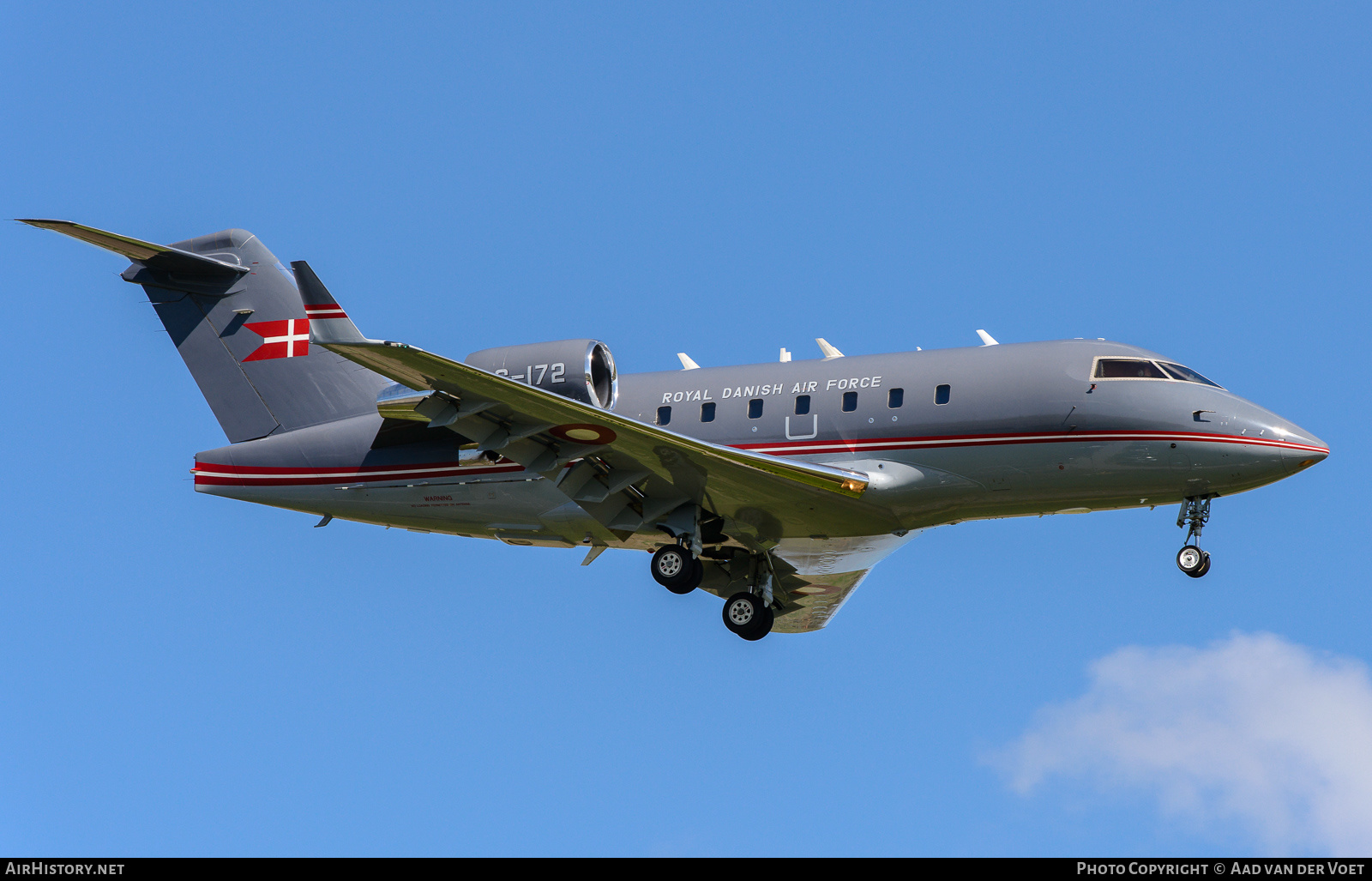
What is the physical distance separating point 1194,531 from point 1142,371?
2.29 meters

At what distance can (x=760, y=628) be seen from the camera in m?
22.8

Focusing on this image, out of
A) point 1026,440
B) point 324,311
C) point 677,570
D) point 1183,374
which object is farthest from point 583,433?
point 1183,374

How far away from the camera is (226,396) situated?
2383 cm

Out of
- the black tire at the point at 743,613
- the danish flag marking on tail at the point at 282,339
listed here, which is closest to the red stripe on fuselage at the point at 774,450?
the danish flag marking on tail at the point at 282,339

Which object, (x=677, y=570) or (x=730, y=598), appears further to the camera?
(x=730, y=598)

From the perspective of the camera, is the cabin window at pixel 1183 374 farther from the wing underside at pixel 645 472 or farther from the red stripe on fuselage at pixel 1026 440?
the wing underside at pixel 645 472

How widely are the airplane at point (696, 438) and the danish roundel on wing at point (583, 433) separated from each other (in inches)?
1.6

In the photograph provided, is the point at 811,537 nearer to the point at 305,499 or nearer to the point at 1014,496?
the point at 1014,496

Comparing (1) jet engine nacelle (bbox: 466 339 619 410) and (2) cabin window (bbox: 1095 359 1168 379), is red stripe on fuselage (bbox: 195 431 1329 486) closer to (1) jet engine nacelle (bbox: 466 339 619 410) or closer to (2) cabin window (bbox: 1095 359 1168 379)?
(2) cabin window (bbox: 1095 359 1168 379)

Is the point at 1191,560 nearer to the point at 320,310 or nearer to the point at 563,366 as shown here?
the point at 563,366

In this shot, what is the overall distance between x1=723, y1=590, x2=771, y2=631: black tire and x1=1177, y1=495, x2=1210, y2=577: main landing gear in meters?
6.42
